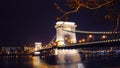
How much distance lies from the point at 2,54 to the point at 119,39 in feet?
281

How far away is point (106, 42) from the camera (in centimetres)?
3278

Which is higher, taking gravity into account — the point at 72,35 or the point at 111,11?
the point at 72,35

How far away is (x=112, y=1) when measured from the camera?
3516 millimetres

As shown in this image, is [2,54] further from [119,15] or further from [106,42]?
[119,15]

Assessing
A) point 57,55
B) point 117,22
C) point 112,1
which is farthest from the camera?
point 57,55

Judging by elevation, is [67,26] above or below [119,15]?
above

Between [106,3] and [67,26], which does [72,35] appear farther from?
[106,3]

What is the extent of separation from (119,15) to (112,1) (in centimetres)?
23

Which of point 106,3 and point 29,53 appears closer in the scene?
point 106,3

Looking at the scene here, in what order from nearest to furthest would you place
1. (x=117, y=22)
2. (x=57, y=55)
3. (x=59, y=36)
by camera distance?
1. (x=117, y=22)
2. (x=57, y=55)
3. (x=59, y=36)

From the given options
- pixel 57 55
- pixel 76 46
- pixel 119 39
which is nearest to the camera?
pixel 119 39

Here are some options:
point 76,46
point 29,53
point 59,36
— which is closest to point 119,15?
point 76,46

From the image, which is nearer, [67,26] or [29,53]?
[67,26]

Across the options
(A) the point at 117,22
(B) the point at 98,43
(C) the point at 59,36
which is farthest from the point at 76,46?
(A) the point at 117,22
